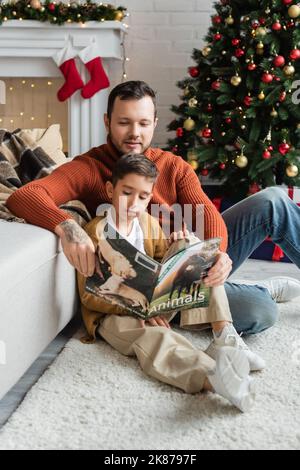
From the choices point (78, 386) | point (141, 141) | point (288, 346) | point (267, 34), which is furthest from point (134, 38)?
point (78, 386)

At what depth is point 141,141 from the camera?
1.85m

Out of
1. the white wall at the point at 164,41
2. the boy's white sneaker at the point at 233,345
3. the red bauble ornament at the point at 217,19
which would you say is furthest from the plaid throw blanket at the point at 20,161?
the white wall at the point at 164,41

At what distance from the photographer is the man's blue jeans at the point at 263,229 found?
1904 mm

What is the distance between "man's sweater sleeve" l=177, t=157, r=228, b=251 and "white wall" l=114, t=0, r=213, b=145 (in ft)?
7.93

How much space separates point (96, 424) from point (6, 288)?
354 millimetres

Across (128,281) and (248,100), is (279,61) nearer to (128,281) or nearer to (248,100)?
(248,100)

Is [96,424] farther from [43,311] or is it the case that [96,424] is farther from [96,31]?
[96,31]

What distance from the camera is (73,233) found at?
1.61 m

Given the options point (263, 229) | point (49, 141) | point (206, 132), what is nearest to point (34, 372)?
point (263, 229)

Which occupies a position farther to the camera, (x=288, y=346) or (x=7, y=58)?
(x=7, y=58)

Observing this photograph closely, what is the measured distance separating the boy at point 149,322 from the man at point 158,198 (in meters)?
0.10

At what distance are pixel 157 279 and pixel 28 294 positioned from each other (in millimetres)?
315

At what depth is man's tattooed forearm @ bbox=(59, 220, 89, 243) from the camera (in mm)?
1597

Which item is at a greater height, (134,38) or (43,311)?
(134,38)
